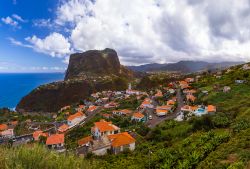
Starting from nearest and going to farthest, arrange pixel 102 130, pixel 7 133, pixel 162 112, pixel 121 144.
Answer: pixel 121 144 < pixel 102 130 < pixel 162 112 < pixel 7 133

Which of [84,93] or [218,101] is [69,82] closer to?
[84,93]

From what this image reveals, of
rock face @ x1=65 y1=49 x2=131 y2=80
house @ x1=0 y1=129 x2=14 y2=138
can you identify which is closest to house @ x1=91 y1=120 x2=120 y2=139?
house @ x1=0 y1=129 x2=14 y2=138

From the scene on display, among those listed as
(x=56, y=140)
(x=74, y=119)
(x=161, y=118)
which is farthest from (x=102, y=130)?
(x=74, y=119)

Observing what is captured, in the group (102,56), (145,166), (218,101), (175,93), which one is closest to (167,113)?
(218,101)

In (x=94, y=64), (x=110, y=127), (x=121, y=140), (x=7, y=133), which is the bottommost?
(x=7, y=133)

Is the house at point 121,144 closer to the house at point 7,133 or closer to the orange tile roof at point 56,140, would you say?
the orange tile roof at point 56,140

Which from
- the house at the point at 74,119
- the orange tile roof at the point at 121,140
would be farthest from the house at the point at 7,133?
the orange tile roof at the point at 121,140

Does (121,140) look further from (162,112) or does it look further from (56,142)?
(162,112)

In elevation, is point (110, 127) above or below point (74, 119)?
above

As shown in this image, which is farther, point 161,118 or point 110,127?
point 161,118
